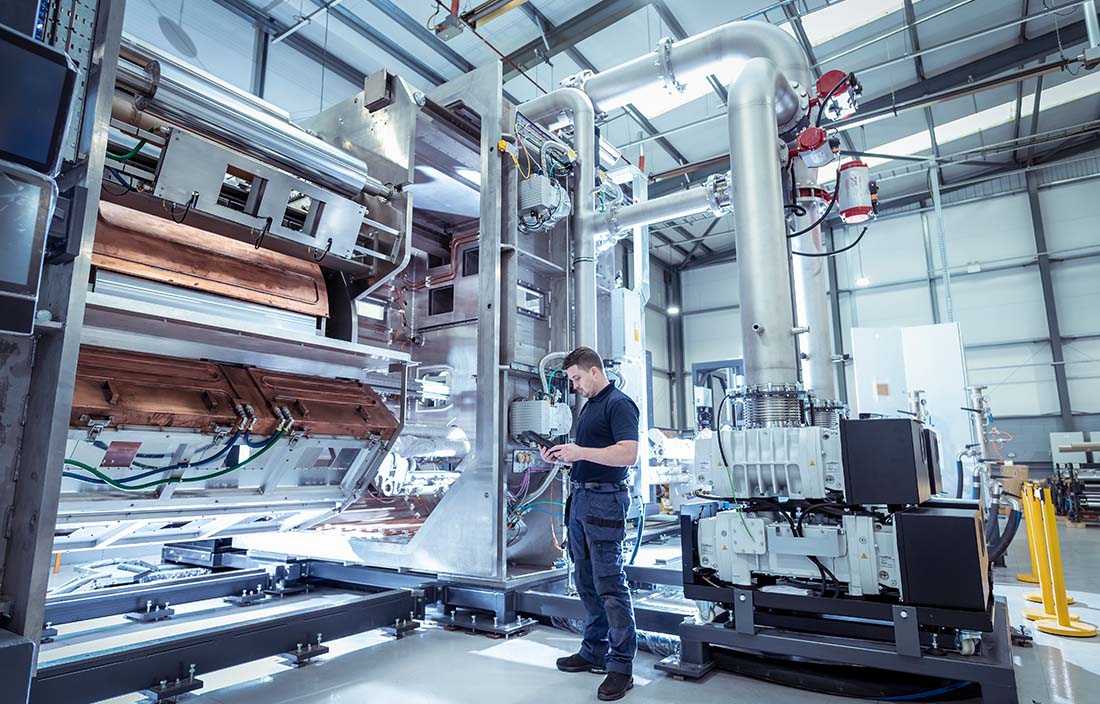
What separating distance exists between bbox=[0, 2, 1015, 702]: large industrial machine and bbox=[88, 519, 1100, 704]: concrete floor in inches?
6.4

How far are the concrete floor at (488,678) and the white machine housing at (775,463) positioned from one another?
81 cm

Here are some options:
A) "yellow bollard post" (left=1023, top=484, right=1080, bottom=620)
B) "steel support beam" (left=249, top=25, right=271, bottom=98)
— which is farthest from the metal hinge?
"steel support beam" (left=249, top=25, right=271, bottom=98)

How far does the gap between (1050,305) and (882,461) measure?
14007 millimetres

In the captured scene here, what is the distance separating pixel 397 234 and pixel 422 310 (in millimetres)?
1496

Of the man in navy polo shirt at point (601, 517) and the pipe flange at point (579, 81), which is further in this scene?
the pipe flange at point (579, 81)

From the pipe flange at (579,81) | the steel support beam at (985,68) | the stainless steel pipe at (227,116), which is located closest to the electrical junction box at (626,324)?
the pipe flange at (579,81)

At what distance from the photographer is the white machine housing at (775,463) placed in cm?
278

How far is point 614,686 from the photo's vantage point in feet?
8.33

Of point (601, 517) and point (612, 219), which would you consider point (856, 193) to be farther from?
point (601, 517)

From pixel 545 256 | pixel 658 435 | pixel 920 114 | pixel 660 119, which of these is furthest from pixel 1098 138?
pixel 545 256

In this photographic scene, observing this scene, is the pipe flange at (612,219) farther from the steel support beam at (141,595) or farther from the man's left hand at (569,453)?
the steel support beam at (141,595)

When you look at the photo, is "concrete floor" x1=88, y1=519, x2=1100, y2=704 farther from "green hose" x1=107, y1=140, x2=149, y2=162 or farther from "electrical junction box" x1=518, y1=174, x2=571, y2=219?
"electrical junction box" x1=518, y1=174, x2=571, y2=219

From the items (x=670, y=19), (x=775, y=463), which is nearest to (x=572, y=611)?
(x=775, y=463)

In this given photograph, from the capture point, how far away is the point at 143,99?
2.67 m
